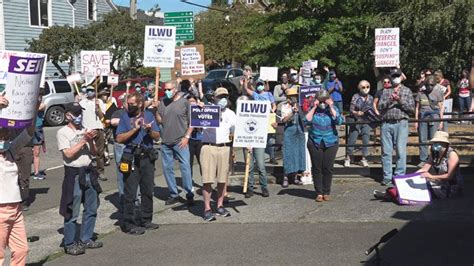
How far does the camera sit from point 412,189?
8.77 m

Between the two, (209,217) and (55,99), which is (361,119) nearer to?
(209,217)

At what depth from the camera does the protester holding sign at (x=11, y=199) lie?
5.35 meters

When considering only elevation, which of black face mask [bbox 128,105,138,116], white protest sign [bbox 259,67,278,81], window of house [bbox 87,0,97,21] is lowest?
black face mask [bbox 128,105,138,116]

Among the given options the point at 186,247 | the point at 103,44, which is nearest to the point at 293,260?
the point at 186,247

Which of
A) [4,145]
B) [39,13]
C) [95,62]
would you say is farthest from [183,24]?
[39,13]

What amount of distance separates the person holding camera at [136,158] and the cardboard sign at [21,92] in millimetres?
2513

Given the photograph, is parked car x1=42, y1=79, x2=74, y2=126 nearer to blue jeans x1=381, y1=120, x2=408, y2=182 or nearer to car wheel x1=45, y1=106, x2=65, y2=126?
car wheel x1=45, y1=106, x2=65, y2=126

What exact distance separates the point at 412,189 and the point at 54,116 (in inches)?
653

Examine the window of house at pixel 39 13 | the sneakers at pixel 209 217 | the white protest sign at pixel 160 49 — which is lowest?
the sneakers at pixel 209 217

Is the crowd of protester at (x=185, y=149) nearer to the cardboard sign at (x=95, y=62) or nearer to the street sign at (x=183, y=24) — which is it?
the cardboard sign at (x=95, y=62)

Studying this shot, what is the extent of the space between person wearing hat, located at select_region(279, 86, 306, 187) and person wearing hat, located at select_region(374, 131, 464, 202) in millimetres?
2018

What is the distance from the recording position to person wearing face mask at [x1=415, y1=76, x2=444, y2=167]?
37.6ft

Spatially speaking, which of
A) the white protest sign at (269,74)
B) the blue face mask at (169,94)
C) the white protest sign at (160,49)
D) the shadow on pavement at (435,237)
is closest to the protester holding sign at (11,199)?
the shadow on pavement at (435,237)

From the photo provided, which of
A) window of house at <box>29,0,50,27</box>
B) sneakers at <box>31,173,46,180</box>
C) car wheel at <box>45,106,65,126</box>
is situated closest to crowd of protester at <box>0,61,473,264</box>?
sneakers at <box>31,173,46,180</box>
